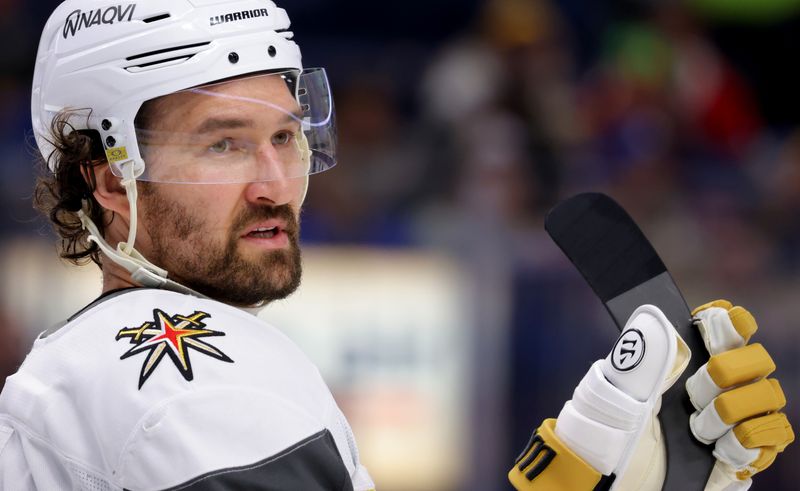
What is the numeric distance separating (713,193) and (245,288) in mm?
4806

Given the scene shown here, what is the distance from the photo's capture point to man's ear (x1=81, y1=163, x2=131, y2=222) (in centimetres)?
256

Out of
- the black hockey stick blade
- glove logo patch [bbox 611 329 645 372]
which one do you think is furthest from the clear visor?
glove logo patch [bbox 611 329 645 372]

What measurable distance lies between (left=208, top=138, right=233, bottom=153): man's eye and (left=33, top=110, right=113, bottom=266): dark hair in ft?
0.83

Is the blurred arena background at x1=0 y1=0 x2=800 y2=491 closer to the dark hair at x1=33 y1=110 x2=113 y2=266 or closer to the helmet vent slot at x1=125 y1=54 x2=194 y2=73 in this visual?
the dark hair at x1=33 y1=110 x2=113 y2=266

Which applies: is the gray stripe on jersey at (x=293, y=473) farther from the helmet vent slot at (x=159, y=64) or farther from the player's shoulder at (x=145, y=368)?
the helmet vent slot at (x=159, y=64)

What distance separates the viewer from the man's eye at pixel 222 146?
248 centimetres

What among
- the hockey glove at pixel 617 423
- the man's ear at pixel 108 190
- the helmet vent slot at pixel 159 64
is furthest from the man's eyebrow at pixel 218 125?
the hockey glove at pixel 617 423

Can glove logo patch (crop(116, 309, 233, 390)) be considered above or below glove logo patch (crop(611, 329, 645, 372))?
above

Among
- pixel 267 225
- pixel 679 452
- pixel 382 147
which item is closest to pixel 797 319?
pixel 382 147

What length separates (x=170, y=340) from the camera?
2123 millimetres

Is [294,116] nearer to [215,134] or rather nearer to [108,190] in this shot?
[215,134]

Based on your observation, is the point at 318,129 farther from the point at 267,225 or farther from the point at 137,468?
the point at 137,468

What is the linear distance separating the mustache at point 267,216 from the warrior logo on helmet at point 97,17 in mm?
457

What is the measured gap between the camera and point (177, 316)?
2221 millimetres
